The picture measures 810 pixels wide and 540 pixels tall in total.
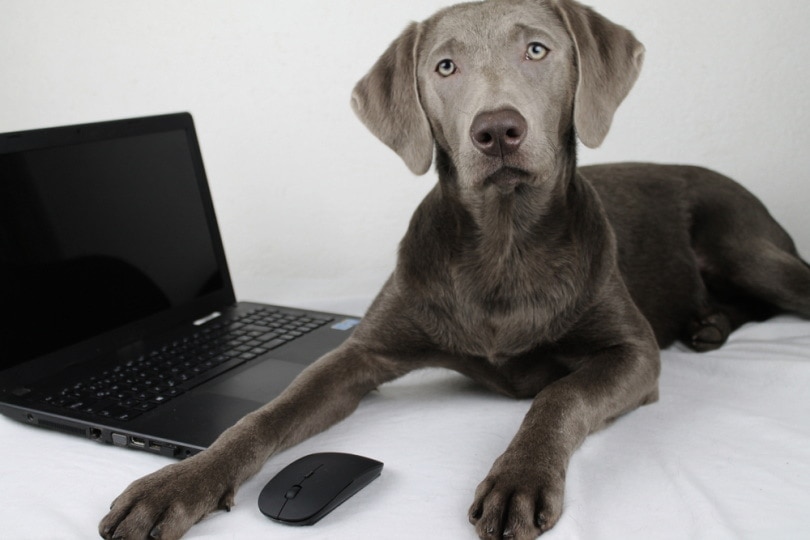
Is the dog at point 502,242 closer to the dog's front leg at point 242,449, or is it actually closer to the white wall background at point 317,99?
the dog's front leg at point 242,449

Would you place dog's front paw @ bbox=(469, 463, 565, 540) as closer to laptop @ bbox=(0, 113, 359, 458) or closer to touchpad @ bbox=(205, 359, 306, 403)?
laptop @ bbox=(0, 113, 359, 458)

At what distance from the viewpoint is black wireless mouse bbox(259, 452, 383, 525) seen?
1.92m

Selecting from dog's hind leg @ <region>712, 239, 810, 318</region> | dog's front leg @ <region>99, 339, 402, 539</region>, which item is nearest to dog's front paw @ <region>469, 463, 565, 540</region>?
dog's front leg @ <region>99, 339, 402, 539</region>

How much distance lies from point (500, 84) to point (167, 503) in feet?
4.09

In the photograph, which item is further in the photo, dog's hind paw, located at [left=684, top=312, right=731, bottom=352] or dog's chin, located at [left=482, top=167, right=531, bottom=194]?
dog's hind paw, located at [left=684, top=312, right=731, bottom=352]

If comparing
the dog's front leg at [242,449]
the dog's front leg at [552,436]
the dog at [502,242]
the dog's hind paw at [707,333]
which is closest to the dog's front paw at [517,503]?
the dog's front leg at [552,436]

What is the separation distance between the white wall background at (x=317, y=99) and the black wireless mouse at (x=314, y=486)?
78.3 inches

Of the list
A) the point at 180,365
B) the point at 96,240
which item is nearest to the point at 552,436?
the point at 180,365

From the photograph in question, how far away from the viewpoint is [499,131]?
214 cm

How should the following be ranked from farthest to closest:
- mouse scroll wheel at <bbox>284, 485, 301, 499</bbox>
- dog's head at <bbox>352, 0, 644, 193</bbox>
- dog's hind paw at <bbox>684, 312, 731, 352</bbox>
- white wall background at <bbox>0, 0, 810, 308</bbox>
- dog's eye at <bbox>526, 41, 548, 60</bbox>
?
white wall background at <bbox>0, 0, 810, 308</bbox>
dog's hind paw at <bbox>684, 312, 731, 352</bbox>
dog's eye at <bbox>526, 41, 548, 60</bbox>
dog's head at <bbox>352, 0, 644, 193</bbox>
mouse scroll wheel at <bbox>284, 485, 301, 499</bbox>

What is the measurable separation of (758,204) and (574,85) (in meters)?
1.33

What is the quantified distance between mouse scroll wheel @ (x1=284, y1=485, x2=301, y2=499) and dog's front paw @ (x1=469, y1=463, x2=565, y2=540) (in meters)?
0.38

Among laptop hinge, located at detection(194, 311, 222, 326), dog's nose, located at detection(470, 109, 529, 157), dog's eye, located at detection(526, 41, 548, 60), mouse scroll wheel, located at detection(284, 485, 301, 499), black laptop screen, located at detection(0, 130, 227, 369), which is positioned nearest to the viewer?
mouse scroll wheel, located at detection(284, 485, 301, 499)

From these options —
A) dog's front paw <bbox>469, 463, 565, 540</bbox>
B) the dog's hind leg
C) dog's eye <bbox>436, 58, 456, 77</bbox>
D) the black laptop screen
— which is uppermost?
dog's eye <bbox>436, 58, 456, 77</bbox>
